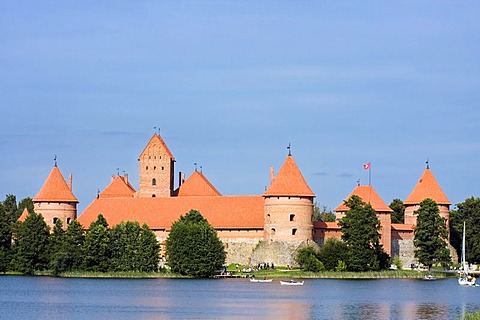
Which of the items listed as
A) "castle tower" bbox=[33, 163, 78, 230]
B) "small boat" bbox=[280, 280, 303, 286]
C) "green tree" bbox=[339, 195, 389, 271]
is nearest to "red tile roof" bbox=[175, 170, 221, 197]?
"castle tower" bbox=[33, 163, 78, 230]

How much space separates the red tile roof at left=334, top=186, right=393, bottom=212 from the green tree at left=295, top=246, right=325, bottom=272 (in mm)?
7550

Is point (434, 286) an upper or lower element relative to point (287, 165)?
lower

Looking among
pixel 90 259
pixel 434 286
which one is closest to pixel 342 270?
pixel 434 286

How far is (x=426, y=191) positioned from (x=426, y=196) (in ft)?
1.57

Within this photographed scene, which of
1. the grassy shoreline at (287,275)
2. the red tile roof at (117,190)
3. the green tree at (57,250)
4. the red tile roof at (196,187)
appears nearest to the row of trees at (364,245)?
the grassy shoreline at (287,275)

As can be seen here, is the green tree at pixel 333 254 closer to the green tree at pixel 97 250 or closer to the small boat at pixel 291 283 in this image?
the small boat at pixel 291 283

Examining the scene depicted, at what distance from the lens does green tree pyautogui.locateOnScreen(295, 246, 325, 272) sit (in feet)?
199

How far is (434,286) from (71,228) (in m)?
18.9

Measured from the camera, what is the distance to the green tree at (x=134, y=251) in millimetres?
59625

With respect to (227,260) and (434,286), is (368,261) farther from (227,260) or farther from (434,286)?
(227,260)

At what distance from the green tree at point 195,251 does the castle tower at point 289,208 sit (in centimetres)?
690

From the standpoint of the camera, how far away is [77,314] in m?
39.2

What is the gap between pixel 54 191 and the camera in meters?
70.2

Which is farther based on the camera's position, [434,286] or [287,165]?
[287,165]
